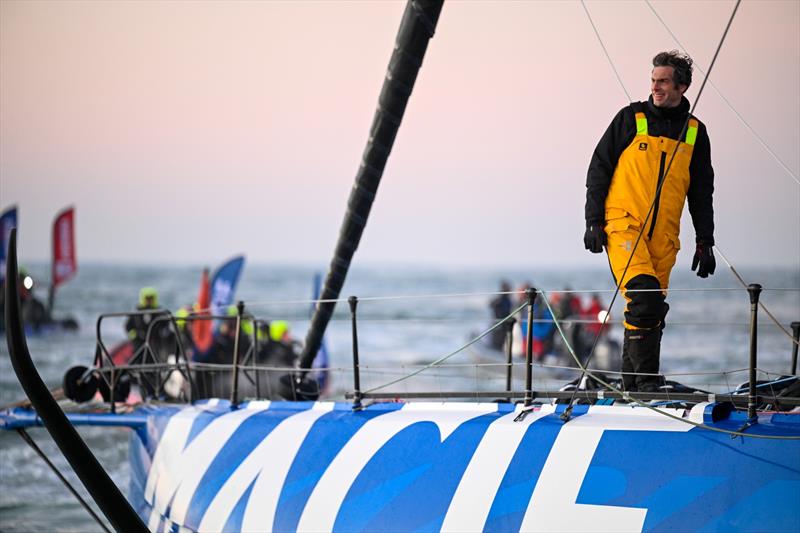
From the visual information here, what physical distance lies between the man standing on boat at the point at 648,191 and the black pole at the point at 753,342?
56 centimetres

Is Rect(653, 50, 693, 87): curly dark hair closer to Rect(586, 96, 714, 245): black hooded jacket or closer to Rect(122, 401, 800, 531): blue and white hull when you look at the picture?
Rect(586, 96, 714, 245): black hooded jacket

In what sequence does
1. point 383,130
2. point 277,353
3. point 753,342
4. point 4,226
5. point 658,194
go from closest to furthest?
Result: point 753,342
point 658,194
point 383,130
point 277,353
point 4,226

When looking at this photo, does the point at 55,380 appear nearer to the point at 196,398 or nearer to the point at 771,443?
the point at 196,398

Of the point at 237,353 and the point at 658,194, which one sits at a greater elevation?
the point at 658,194

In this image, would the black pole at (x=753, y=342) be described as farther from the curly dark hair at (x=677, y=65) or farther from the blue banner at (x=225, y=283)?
the blue banner at (x=225, y=283)

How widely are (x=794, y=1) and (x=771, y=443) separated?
274 centimetres

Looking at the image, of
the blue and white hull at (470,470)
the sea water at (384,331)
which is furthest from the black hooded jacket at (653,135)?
the blue and white hull at (470,470)

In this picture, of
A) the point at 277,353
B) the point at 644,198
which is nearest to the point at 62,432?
the point at 644,198

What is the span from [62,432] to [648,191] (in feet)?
8.45

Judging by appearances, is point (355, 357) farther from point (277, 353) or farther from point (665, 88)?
point (277, 353)

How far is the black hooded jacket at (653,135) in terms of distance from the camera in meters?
4.65

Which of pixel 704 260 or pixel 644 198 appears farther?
pixel 704 260

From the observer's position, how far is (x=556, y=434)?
15.0ft

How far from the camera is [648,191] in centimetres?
462
